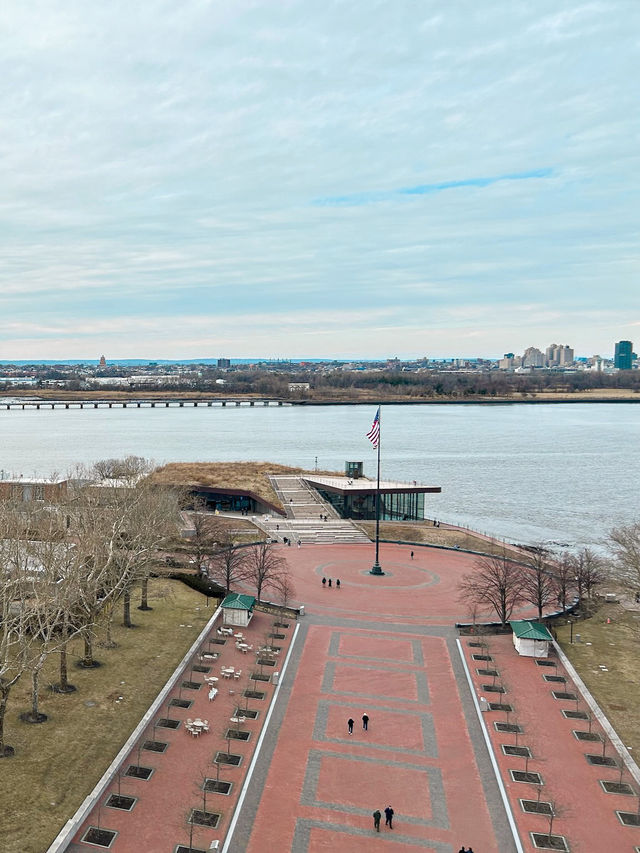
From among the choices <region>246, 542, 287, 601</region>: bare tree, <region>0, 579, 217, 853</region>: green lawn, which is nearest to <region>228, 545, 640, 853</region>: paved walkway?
<region>246, 542, 287, 601</region>: bare tree

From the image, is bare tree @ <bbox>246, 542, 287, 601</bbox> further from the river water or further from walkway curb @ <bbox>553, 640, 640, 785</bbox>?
the river water

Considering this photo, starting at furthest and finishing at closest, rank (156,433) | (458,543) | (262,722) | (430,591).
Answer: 1. (156,433)
2. (458,543)
3. (430,591)
4. (262,722)

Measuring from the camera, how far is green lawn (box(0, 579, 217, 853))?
74.8 feet

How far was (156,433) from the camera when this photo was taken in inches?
6836

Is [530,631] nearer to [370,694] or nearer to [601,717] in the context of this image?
[601,717]

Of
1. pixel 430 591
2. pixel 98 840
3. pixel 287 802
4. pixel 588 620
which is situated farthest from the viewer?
pixel 430 591

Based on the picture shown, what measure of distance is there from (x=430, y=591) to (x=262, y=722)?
2160cm

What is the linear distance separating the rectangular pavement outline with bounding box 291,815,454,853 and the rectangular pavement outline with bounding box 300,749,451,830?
80 centimetres

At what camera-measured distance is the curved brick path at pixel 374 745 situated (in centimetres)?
2289

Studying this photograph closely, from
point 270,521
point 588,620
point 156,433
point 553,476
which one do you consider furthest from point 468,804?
point 156,433

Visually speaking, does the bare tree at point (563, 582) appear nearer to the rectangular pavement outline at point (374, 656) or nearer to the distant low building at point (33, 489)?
the rectangular pavement outline at point (374, 656)

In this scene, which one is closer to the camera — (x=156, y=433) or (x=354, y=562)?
(x=354, y=562)

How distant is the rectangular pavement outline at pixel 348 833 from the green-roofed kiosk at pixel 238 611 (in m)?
18.3

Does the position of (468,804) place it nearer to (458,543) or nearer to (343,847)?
(343,847)
